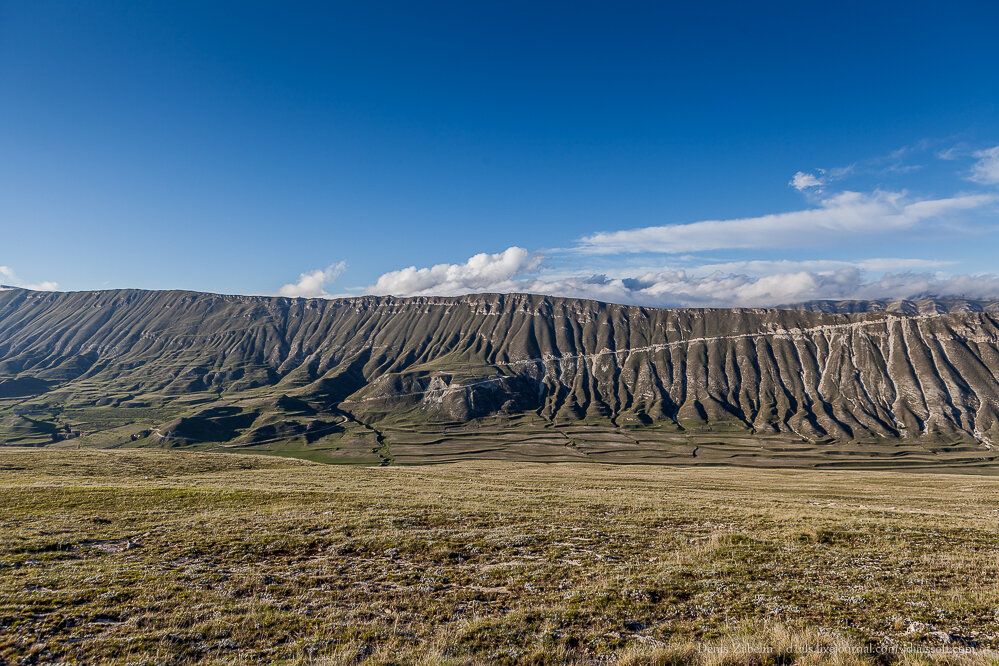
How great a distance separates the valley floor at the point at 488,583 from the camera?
13023 millimetres

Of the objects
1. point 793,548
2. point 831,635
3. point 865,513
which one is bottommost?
point 865,513

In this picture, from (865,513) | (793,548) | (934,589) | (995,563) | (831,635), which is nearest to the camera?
(831,635)

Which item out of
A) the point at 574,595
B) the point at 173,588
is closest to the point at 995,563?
the point at 574,595

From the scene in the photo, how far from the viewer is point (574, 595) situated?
1714 cm

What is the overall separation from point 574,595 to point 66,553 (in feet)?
90.9

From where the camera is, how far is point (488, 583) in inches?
750

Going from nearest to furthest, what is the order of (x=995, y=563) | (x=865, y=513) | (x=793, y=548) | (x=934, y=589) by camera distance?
(x=934, y=589)
(x=995, y=563)
(x=793, y=548)
(x=865, y=513)

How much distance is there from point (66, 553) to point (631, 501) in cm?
3913

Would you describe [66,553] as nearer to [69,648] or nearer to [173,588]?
[173,588]

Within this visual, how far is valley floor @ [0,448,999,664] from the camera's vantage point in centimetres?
1302

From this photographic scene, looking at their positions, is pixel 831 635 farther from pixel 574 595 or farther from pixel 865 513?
pixel 865 513

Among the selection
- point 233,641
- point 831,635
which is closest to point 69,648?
point 233,641

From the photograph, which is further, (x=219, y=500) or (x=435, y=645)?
(x=219, y=500)

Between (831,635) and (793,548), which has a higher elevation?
(831,635)
